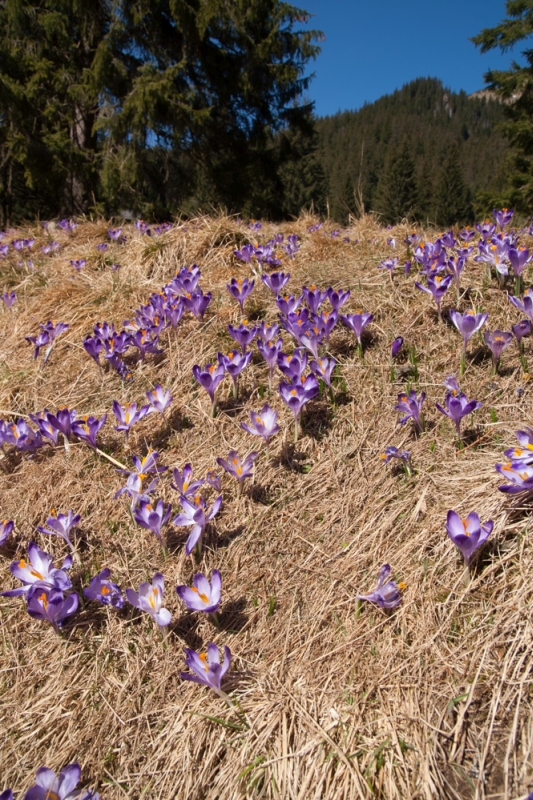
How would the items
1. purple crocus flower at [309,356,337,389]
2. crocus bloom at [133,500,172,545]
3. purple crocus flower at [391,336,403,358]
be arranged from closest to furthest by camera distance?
crocus bloom at [133,500,172,545], purple crocus flower at [309,356,337,389], purple crocus flower at [391,336,403,358]

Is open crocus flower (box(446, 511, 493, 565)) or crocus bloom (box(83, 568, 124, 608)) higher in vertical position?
open crocus flower (box(446, 511, 493, 565))

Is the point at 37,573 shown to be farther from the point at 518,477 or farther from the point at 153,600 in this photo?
the point at 518,477

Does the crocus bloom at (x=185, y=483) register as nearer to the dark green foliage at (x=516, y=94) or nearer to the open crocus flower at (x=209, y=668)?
the open crocus flower at (x=209, y=668)

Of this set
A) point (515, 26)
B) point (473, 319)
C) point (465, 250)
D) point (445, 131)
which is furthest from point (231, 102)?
point (445, 131)

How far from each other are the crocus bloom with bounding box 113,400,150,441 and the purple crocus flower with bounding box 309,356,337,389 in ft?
2.56

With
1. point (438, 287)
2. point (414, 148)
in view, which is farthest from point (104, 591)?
point (414, 148)

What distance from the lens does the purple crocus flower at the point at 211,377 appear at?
211 centimetres

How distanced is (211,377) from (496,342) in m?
1.24

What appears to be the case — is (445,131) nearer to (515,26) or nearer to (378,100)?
(378,100)

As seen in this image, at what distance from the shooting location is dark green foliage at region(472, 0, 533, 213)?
1190cm

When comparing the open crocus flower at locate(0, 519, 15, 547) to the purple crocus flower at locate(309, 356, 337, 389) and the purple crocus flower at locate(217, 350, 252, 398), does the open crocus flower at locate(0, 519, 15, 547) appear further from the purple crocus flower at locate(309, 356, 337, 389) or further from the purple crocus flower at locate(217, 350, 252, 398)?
the purple crocus flower at locate(309, 356, 337, 389)

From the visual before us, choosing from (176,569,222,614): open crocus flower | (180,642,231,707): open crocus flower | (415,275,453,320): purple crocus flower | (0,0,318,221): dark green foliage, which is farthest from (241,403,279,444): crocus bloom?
(0,0,318,221): dark green foliage

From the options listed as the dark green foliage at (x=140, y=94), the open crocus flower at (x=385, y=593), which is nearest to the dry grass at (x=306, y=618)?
the open crocus flower at (x=385, y=593)

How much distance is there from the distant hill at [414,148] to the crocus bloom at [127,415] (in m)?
2.80
